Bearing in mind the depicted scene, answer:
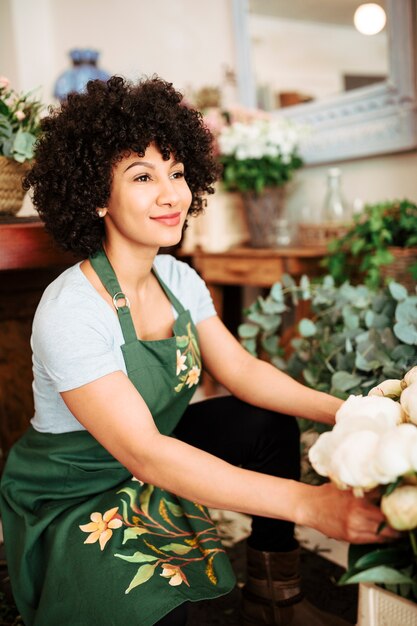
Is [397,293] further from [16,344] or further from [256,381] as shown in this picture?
[16,344]

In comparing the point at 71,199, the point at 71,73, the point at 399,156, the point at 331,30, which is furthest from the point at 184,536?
the point at 71,73

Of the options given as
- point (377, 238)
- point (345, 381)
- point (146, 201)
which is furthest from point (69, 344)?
point (377, 238)

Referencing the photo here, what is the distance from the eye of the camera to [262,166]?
9.13ft

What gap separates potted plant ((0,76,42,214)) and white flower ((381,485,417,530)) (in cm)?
122

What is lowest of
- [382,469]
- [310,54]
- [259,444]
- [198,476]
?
[259,444]

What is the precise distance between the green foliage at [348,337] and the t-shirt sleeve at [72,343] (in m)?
0.73

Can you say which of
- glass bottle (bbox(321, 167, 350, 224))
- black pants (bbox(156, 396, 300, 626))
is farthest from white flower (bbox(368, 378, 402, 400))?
glass bottle (bbox(321, 167, 350, 224))

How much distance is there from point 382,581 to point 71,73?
3317 millimetres

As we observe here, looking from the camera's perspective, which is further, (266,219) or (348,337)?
(266,219)

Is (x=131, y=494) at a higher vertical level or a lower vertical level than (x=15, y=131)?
lower

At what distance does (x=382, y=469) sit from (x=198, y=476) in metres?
0.36

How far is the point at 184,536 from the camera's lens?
4.03 ft

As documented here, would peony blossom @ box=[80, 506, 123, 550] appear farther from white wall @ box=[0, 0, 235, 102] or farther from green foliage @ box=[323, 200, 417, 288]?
white wall @ box=[0, 0, 235, 102]

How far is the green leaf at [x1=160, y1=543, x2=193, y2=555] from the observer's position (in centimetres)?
117
